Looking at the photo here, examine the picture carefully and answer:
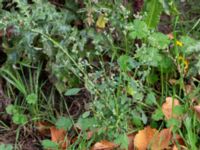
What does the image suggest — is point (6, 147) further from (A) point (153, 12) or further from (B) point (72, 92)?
(A) point (153, 12)

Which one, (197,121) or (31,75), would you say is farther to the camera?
(31,75)

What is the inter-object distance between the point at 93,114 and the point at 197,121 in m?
0.49

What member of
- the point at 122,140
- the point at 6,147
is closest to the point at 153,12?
the point at 122,140

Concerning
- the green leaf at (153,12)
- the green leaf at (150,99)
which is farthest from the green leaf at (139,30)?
the green leaf at (150,99)

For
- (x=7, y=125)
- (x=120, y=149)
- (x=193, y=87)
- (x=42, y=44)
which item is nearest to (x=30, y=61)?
(x=42, y=44)

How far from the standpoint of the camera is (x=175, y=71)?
8.77 feet

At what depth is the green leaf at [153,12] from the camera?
2.65 meters

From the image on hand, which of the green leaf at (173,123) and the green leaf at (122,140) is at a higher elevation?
the green leaf at (173,123)

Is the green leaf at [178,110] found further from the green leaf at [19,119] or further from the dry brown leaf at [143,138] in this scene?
the green leaf at [19,119]

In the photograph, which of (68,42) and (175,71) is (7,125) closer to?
(68,42)

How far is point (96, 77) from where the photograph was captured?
2.45 metres

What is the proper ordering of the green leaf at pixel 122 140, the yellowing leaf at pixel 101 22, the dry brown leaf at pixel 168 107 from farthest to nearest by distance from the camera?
the yellowing leaf at pixel 101 22 < the dry brown leaf at pixel 168 107 < the green leaf at pixel 122 140

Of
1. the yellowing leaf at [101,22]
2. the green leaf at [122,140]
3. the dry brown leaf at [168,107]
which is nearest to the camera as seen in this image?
the green leaf at [122,140]

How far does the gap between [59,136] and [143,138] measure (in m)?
0.42
